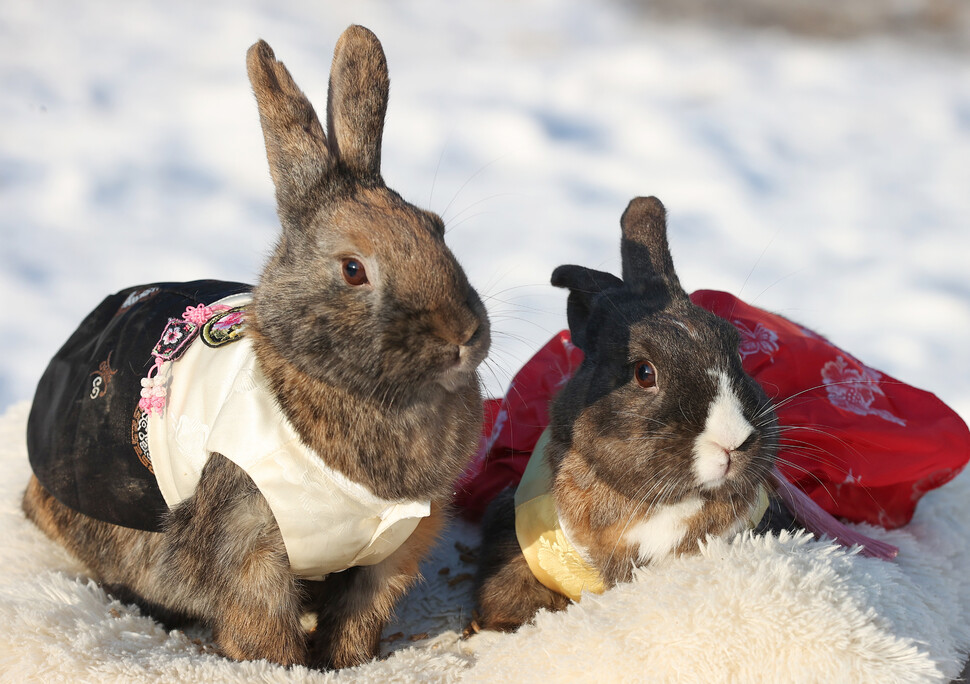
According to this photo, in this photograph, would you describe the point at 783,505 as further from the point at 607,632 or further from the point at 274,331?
the point at 274,331

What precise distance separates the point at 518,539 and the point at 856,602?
0.77 meters

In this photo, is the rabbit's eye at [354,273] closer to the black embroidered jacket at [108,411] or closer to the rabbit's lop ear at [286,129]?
the rabbit's lop ear at [286,129]

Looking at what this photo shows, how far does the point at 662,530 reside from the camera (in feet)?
6.18

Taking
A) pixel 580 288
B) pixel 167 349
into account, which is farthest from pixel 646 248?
pixel 167 349

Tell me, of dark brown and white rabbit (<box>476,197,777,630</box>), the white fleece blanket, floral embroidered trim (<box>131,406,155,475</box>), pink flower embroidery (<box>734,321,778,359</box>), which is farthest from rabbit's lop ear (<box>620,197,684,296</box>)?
floral embroidered trim (<box>131,406,155,475</box>)

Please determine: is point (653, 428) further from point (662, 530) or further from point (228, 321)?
point (228, 321)

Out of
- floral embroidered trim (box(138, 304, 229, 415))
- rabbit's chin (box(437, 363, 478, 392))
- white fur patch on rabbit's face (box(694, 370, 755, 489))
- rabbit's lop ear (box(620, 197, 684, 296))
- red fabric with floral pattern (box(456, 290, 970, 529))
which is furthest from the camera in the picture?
red fabric with floral pattern (box(456, 290, 970, 529))

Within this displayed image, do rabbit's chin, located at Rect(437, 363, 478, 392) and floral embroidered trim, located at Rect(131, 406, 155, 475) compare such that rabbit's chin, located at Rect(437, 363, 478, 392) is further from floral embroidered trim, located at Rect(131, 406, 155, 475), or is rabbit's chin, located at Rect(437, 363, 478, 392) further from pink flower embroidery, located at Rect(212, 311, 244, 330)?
floral embroidered trim, located at Rect(131, 406, 155, 475)

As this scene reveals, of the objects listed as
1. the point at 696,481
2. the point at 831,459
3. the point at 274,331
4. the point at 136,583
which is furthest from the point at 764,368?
the point at 136,583

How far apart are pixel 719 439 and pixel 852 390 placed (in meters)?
0.93

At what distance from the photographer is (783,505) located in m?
2.12

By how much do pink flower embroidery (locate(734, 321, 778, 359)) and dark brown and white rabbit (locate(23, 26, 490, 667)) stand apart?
2.89 ft

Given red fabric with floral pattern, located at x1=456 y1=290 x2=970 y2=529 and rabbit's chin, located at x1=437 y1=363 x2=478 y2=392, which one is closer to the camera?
rabbit's chin, located at x1=437 y1=363 x2=478 y2=392

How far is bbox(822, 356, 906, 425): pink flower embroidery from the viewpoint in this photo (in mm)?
2381
